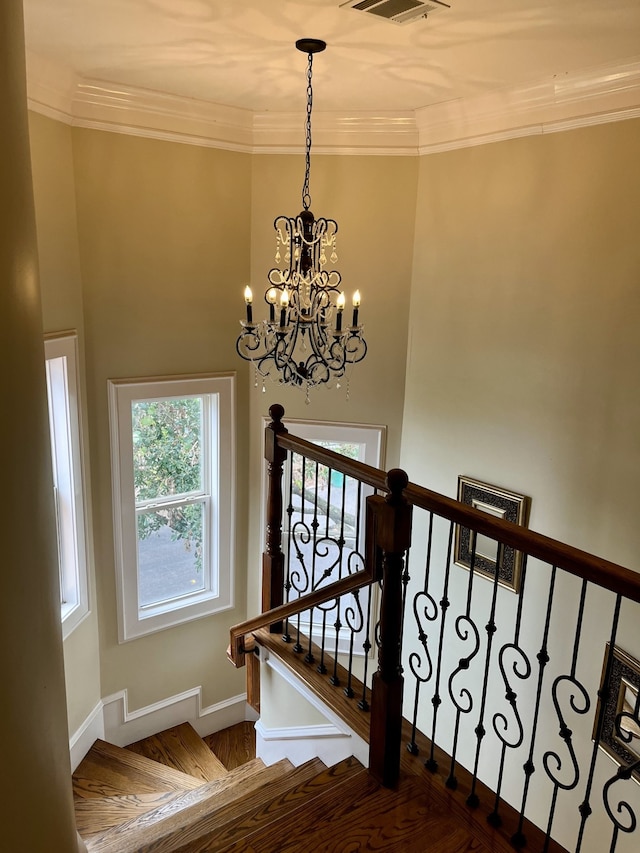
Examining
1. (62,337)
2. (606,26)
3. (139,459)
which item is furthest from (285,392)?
(606,26)

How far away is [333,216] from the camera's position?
4.20m

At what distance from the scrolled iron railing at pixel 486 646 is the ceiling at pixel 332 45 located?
173 cm

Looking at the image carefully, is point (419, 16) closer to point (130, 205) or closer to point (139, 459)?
point (130, 205)

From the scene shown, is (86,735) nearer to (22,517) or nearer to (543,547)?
(22,517)

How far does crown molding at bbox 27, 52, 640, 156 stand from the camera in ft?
10.1

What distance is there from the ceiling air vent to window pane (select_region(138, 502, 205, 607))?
3309 millimetres

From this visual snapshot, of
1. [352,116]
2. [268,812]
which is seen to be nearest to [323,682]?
→ [268,812]

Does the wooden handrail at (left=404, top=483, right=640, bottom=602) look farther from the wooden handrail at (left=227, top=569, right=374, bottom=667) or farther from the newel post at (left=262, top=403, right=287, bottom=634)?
the newel post at (left=262, top=403, right=287, bottom=634)

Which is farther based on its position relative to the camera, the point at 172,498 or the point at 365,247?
the point at 172,498

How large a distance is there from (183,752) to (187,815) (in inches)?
77.5

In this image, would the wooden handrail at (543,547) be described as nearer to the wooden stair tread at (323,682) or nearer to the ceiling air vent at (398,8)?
the wooden stair tread at (323,682)

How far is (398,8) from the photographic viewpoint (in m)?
2.39

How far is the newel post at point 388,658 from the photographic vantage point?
2.05m

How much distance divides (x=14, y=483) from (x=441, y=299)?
3.24 m
